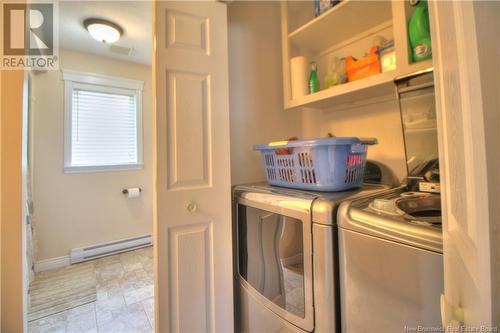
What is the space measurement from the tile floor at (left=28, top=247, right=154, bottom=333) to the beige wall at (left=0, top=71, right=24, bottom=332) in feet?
2.18

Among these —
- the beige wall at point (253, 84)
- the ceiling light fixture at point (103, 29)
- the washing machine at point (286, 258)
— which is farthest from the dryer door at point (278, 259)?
the ceiling light fixture at point (103, 29)

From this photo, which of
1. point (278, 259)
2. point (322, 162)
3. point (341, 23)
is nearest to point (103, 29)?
point (341, 23)

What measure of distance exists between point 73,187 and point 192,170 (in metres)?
2.23

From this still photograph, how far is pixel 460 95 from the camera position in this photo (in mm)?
259

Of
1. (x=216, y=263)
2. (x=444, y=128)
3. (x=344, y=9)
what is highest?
(x=344, y=9)

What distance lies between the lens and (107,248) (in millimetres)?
2605

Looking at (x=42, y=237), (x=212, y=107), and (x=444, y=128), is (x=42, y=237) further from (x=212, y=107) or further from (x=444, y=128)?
(x=444, y=128)

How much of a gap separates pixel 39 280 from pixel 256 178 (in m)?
2.44

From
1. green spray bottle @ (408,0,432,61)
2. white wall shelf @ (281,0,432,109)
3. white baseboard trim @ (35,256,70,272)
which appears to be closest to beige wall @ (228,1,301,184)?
white wall shelf @ (281,0,432,109)

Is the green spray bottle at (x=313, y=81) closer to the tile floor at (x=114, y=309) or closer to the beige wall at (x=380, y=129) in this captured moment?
the beige wall at (x=380, y=129)

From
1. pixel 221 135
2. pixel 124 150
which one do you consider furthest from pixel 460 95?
pixel 124 150

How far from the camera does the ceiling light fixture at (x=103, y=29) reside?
1.89 m

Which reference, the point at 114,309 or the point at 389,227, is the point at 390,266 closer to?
the point at 389,227

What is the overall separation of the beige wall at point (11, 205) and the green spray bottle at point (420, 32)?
175 centimetres
